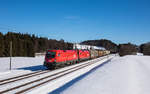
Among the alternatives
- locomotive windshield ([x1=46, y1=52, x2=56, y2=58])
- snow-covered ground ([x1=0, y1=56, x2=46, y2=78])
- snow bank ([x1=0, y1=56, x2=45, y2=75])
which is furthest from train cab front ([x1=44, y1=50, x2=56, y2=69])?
snow bank ([x1=0, y1=56, x2=45, y2=75])

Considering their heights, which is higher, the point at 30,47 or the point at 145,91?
the point at 30,47

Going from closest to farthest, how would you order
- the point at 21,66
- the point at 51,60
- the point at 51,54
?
the point at 51,60, the point at 51,54, the point at 21,66

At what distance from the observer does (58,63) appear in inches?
1048

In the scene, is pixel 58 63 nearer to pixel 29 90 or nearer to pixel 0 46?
pixel 29 90

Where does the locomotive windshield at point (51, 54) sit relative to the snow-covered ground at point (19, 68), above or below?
above

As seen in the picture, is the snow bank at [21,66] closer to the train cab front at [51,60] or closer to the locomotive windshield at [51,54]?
the train cab front at [51,60]

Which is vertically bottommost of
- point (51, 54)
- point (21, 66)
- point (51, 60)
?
point (21, 66)

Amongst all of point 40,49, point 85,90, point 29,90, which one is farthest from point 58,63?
point 40,49

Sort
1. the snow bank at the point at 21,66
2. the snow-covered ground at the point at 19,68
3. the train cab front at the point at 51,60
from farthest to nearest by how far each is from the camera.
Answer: the train cab front at the point at 51,60
the snow bank at the point at 21,66
the snow-covered ground at the point at 19,68

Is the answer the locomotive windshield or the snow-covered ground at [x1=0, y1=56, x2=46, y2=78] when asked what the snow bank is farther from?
Result: the locomotive windshield

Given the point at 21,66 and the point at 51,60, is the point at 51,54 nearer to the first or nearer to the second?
the point at 51,60

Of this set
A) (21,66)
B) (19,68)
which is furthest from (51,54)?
(21,66)

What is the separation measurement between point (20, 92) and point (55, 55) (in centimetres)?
1335

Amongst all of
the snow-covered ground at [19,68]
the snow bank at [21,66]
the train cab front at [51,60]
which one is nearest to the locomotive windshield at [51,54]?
the train cab front at [51,60]
